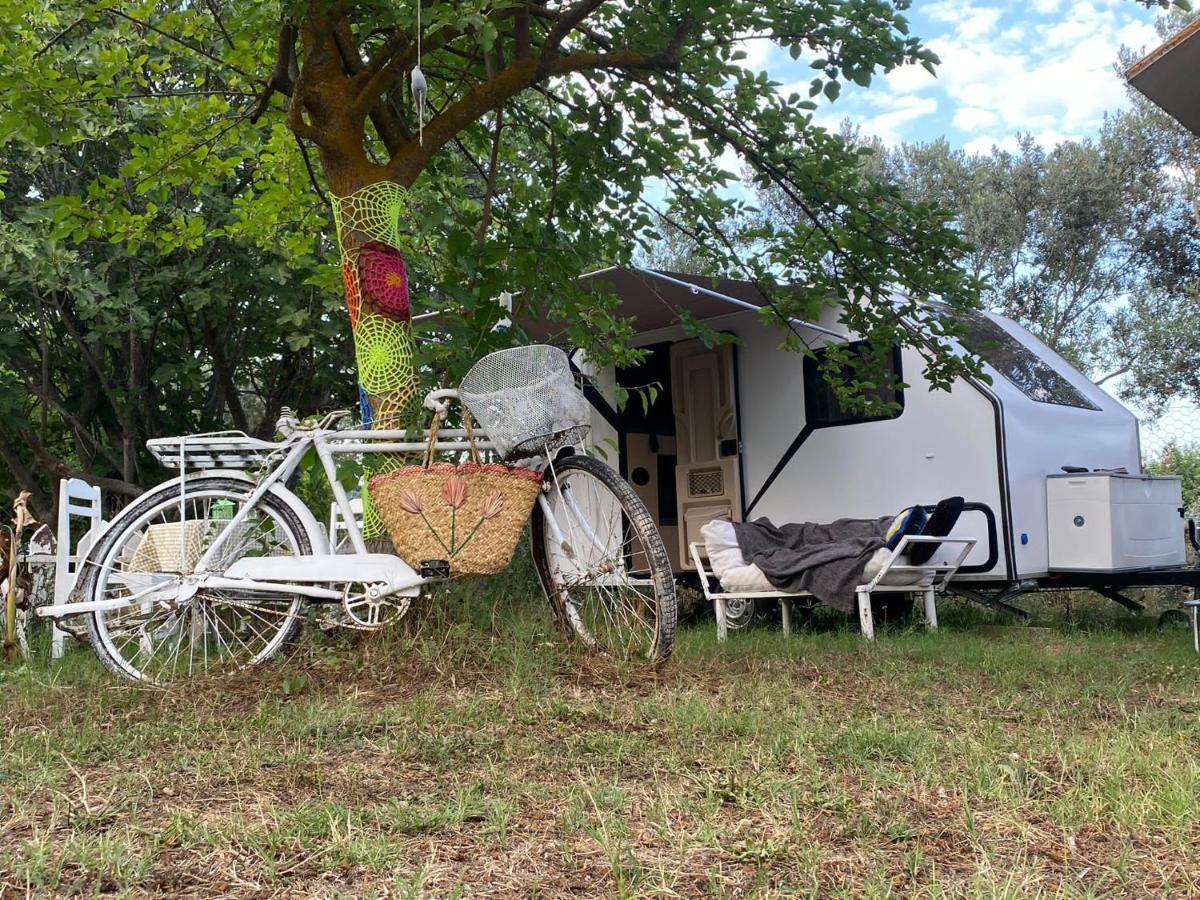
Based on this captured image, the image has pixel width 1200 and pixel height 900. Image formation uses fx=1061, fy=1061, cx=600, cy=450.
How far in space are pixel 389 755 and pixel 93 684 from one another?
161cm

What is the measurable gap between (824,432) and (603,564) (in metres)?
3.41

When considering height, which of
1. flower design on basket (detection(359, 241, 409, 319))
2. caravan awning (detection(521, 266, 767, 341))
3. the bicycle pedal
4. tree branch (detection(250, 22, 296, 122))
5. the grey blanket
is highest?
tree branch (detection(250, 22, 296, 122))

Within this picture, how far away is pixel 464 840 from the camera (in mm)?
1994

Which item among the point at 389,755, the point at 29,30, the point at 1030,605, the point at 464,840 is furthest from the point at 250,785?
the point at 1030,605

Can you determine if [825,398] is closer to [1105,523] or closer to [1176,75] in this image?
[1105,523]

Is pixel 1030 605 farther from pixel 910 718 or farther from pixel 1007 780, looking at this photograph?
→ pixel 1007 780

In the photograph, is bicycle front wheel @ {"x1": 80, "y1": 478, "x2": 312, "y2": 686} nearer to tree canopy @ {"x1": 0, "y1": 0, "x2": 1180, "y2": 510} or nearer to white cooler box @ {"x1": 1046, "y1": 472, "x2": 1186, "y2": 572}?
tree canopy @ {"x1": 0, "y1": 0, "x2": 1180, "y2": 510}

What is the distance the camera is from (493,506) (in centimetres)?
357

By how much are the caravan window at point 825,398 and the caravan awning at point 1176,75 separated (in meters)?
2.34

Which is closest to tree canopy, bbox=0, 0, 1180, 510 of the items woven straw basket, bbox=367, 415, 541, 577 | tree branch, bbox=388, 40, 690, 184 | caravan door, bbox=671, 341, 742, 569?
tree branch, bbox=388, 40, 690, 184

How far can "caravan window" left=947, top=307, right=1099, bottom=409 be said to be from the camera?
6.41 m

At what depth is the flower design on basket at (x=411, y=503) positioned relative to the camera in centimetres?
353

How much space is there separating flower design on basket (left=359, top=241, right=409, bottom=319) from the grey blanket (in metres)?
2.78

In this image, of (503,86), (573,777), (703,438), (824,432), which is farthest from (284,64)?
(703,438)
